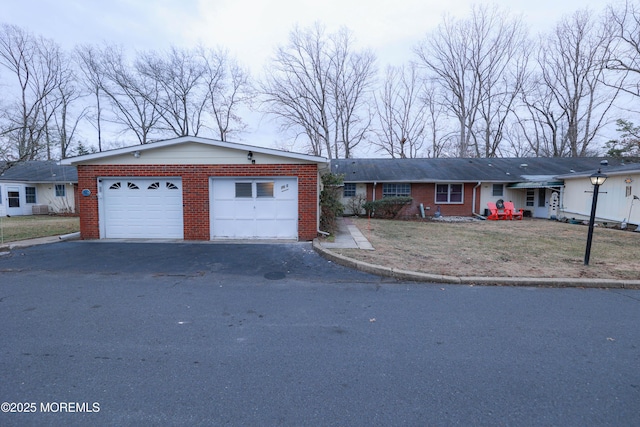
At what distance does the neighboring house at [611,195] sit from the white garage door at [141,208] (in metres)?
16.1

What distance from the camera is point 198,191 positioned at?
936 centimetres

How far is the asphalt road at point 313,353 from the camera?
88.6 inches

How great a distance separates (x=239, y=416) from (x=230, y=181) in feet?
26.0

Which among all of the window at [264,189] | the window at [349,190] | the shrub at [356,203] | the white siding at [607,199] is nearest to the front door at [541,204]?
the white siding at [607,199]

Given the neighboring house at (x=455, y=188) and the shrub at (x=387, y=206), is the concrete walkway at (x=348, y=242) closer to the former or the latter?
the shrub at (x=387, y=206)

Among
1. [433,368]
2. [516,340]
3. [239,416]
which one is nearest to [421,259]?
[516,340]

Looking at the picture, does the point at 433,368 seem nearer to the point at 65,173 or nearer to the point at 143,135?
the point at 65,173

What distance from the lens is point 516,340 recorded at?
131 inches

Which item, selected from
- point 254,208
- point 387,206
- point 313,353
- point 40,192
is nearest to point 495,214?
point 387,206

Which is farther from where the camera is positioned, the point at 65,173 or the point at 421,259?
the point at 65,173

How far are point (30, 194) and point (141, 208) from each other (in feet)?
57.5

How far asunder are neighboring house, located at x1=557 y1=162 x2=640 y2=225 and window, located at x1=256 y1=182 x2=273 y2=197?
13.1 m

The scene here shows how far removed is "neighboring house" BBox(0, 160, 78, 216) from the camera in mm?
19688

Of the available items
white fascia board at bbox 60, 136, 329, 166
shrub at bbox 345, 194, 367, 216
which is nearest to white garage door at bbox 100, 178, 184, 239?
white fascia board at bbox 60, 136, 329, 166
